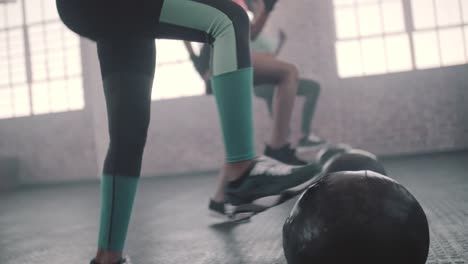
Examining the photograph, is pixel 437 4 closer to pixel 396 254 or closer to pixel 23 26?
pixel 396 254

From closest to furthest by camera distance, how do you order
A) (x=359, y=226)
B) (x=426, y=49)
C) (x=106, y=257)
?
(x=359, y=226), (x=106, y=257), (x=426, y=49)

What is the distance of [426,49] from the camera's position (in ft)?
19.0

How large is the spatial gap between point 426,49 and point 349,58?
1.02 meters

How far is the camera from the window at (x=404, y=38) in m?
5.78

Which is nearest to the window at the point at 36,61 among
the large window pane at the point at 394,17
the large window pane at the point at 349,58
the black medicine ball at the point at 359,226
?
the large window pane at the point at 349,58

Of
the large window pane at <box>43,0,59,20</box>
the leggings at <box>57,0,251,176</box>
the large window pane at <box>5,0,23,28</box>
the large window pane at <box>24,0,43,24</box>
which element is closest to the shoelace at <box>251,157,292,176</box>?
the leggings at <box>57,0,251,176</box>

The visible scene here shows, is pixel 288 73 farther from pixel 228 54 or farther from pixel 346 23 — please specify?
pixel 346 23

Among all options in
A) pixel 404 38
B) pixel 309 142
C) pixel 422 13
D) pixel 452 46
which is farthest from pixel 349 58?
pixel 309 142

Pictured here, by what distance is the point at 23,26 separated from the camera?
747 centimetres

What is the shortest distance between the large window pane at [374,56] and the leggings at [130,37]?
17.4ft

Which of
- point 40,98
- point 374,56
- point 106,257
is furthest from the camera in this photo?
point 40,98

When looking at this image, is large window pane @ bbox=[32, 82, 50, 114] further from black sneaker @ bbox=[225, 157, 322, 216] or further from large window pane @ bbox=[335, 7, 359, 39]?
black sneaker @ bbox=[225, 157, 322, 216]

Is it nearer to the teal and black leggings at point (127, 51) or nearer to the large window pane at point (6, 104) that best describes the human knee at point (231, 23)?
the teal and black leggings at point (127, 51)

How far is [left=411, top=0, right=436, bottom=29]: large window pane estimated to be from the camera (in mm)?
5809
